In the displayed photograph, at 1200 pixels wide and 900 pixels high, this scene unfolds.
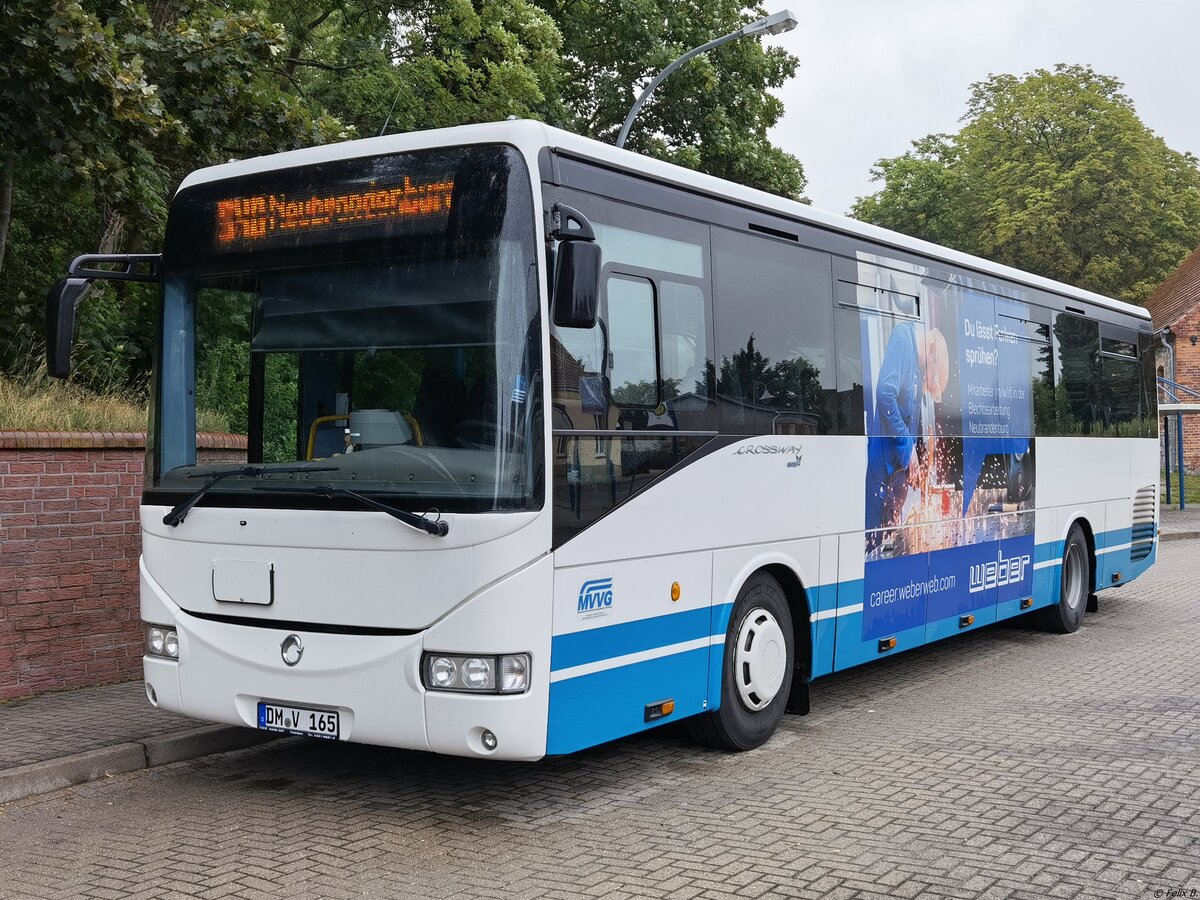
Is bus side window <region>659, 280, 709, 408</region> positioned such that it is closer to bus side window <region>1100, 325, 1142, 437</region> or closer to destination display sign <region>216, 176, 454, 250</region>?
destination display sign <region>216, 176, 454, 250</region>

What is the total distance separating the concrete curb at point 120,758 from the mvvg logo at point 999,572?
5636 mm

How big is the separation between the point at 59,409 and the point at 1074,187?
44393 millimetres

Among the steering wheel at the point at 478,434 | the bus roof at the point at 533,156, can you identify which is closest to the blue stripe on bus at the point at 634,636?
the steering wheel at the point at 478,434

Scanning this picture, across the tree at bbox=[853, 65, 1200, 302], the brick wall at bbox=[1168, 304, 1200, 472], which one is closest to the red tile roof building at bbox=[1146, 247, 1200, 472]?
the brick wall at bbox=[1168, 304, 1200, 472]

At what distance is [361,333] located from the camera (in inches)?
245

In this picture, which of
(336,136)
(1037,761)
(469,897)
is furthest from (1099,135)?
(469,897)

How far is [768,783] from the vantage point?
→ 6863 mm

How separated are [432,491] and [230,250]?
1.82 metres

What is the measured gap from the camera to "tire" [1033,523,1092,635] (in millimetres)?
12594

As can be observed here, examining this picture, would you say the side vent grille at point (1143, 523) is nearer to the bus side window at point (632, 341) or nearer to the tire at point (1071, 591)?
the tire at point (1071, 591)

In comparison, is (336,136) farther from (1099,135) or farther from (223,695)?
(1099,135)

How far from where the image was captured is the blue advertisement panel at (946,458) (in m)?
9.10

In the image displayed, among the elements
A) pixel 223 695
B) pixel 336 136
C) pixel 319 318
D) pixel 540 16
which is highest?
pixel 540 16

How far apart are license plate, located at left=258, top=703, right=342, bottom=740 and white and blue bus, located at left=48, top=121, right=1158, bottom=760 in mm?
15
